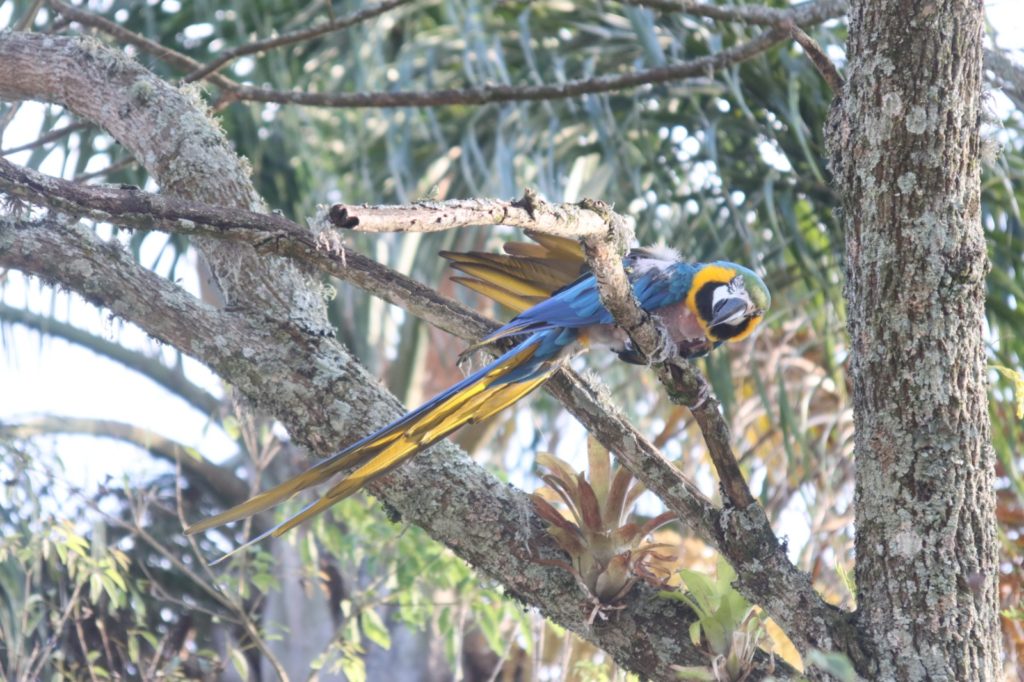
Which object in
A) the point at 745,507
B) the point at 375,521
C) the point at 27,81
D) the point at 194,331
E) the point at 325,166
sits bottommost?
the point at 745,507

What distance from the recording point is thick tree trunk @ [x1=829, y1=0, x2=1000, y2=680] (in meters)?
1.66

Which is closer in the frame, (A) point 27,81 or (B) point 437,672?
(A) point 27,81

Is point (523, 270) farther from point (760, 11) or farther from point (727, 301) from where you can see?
point (760, 11)

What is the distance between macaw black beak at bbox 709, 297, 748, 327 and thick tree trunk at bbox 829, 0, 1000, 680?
597 mm

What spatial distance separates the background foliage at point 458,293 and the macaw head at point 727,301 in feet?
2.24

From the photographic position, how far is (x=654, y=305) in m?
2.42

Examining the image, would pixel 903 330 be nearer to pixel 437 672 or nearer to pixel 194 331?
pixel 194 331

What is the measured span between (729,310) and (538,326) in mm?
495

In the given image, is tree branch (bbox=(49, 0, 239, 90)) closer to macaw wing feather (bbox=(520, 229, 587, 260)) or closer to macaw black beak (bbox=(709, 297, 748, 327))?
macaw wing feather (bbox=(520, 229, 587, 260))

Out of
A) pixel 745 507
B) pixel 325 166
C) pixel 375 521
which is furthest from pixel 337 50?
pixel 745 507

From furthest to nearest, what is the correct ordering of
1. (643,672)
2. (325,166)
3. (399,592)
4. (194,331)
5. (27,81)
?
(325,166) < (399,592) < (27,81) < (194,331) < (643,672)

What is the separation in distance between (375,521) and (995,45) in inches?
86.1

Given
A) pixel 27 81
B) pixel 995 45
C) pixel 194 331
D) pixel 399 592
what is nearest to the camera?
pixel 194 331

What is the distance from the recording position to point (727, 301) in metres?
2.32
